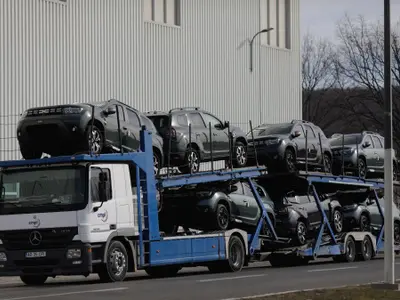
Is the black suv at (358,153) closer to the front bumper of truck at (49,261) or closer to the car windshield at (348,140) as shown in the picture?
the car windshield at (348,140)

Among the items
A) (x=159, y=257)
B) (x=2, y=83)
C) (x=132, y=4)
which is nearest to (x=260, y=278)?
(x=159, y=257)

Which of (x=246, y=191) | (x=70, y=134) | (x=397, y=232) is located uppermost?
(x=70, y=134)

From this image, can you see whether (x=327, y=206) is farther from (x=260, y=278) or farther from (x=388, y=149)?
(x=388, y=149)

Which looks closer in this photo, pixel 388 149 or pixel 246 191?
pixel 388 149

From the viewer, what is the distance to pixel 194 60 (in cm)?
3997

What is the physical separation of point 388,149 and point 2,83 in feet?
55.7

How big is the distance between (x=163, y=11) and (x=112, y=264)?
21.2m

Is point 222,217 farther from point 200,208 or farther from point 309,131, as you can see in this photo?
point 309,131

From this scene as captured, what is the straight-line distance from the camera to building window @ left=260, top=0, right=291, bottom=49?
146 ft

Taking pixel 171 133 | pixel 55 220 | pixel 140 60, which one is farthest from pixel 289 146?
pixel 140 60

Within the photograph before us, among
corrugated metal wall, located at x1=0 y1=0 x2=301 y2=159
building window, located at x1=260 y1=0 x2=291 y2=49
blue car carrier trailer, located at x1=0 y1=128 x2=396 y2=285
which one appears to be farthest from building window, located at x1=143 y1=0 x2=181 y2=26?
blue car carrier trailer, located at x1=0 y1=128 x2=396 y2=285

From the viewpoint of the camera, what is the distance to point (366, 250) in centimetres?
3072

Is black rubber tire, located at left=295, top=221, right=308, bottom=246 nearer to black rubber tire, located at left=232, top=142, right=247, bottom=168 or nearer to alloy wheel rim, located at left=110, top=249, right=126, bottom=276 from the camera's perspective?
black rubber tire, located at left=232, top=142, right=247, bottom=168

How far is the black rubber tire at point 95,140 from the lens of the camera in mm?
19344
